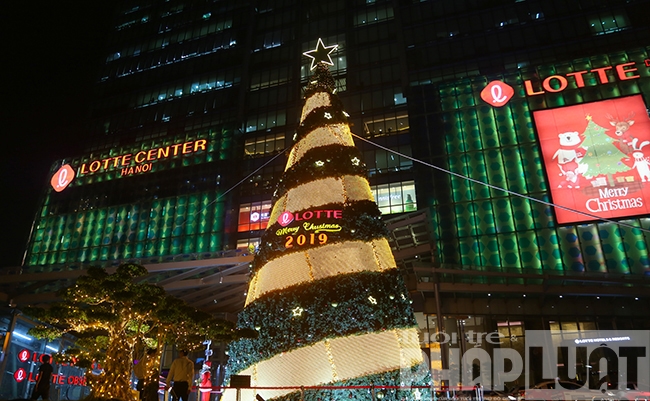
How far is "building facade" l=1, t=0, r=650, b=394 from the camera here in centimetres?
2884

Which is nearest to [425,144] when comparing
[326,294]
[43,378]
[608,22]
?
[608,22]

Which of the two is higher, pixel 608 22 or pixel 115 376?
pixel 608 22

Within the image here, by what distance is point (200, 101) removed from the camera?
49344 mm

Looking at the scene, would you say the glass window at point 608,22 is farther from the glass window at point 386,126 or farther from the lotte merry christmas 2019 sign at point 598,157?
the glass window at point 386,126

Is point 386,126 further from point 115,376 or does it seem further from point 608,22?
point 115,376

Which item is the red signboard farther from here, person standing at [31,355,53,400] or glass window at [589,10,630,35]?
glass window at [589,10,630,35]

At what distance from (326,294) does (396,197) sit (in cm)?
2928

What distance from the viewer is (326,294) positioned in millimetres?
8617

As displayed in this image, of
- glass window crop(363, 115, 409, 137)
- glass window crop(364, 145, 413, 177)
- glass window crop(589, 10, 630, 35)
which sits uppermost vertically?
glass window crop(589, 10, 630, 35)

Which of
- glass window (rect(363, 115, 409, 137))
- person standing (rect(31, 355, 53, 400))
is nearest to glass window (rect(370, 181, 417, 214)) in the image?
glass window (rect(363, 115, 409, 137))

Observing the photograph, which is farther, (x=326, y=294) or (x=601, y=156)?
(x=601, y=156)

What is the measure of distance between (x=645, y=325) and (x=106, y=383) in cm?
3081

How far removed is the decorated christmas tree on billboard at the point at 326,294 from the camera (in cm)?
815

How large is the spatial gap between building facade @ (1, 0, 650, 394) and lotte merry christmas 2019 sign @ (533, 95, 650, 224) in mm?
106
